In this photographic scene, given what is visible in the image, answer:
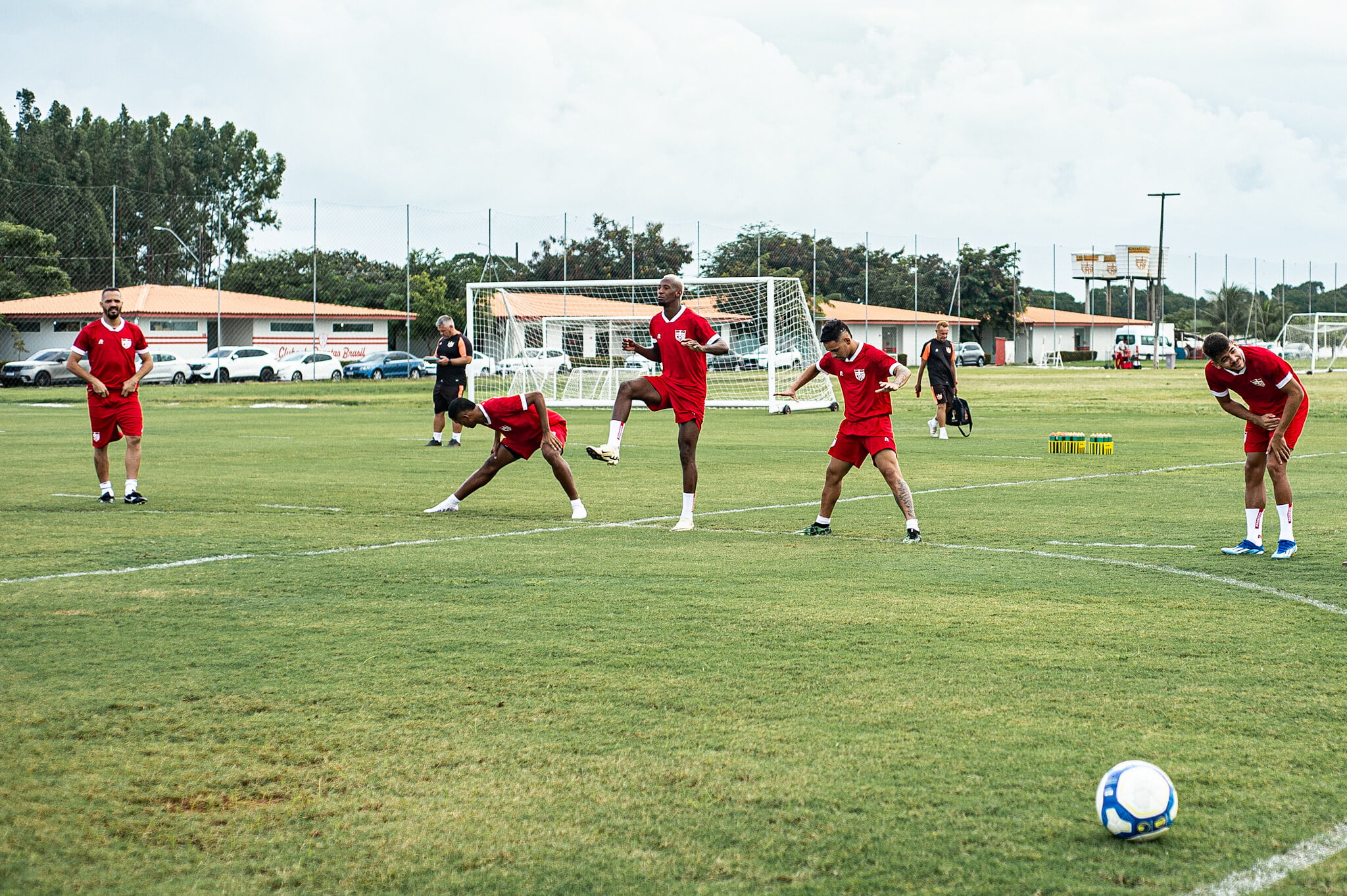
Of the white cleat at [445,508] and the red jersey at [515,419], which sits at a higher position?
the red jersey at [515,419]

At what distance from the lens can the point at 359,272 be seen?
78.8 meters

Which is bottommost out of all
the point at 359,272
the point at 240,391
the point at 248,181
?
the point at 240,391

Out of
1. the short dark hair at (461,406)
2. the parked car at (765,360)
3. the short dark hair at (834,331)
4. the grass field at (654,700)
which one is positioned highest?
the short dark hair at (834,331)

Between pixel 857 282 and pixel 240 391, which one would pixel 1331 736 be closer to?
pixel 240 391

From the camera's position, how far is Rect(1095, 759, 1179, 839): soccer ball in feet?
12.9

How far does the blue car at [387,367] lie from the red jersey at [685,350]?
5489 centimetres

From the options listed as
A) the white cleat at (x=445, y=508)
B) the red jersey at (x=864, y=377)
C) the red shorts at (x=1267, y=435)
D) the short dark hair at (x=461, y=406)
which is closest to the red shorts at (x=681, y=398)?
the red jersey at (x=864, y=377)

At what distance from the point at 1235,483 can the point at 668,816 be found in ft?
39.5

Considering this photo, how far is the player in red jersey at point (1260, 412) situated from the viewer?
29.5 ft

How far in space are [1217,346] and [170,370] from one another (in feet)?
178

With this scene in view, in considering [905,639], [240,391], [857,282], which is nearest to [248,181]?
[857,282]

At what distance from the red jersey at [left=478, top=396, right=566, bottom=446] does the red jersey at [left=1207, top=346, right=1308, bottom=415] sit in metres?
5.13

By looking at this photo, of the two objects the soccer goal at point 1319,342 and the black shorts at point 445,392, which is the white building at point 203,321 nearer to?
the black shorts at point 445,392

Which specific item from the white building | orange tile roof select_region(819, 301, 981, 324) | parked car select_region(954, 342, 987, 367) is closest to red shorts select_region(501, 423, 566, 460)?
the white building
